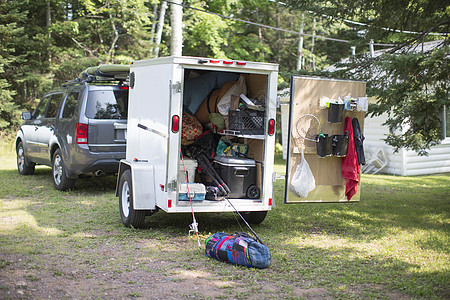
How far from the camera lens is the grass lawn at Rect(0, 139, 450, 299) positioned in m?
4.73

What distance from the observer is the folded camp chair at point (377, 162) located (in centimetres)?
1505

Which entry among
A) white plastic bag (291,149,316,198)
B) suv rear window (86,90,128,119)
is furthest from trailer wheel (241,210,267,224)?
suv rear window (86,90,128,119)

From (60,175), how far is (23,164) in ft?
8.01

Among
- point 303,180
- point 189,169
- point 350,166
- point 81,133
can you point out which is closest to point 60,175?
point 81,133

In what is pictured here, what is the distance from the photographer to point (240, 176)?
275 inches

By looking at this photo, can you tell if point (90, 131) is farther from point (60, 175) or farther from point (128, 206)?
point (128, 206)

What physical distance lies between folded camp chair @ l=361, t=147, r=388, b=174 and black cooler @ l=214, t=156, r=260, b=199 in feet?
28.8

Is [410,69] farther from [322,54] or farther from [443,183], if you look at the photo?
[322,54]

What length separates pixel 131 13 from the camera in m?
19.8

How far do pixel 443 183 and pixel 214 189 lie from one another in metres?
8.34

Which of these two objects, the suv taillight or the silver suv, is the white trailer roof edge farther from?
the suv taillight

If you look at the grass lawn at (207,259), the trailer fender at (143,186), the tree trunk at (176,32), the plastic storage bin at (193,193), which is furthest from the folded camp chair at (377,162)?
the trailer fender at (143,186)

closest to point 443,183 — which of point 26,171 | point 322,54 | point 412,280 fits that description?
point 412,280

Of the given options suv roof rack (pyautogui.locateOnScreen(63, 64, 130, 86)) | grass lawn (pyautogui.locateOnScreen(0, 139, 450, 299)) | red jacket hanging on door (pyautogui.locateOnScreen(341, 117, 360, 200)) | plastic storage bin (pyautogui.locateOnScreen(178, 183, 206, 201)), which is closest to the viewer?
grass lawn (pyautogui.locateOnScreen(0, 139, 450, 299))
